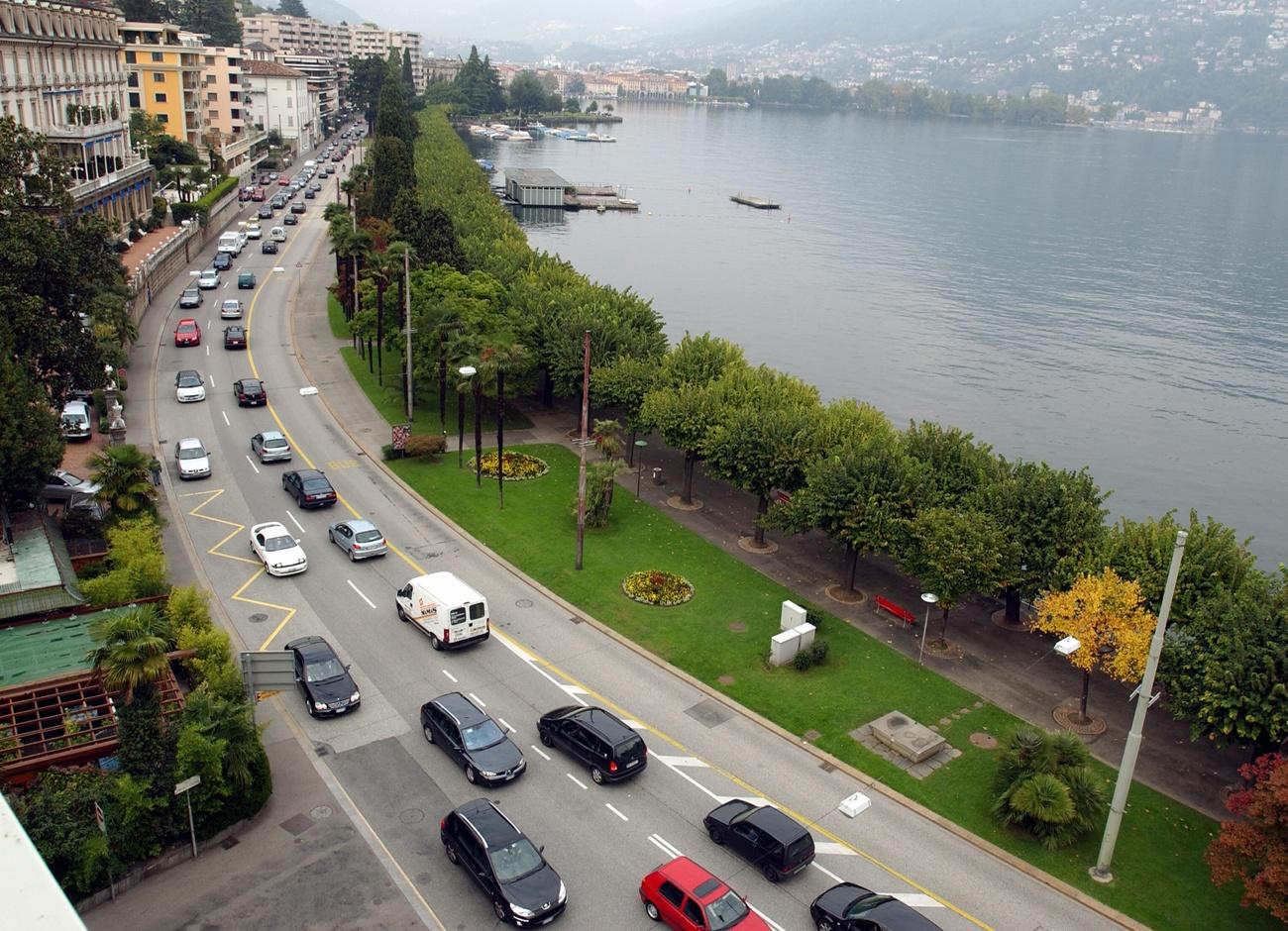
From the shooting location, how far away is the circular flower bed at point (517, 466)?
51938mm

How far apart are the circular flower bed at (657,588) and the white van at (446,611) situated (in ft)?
20.5

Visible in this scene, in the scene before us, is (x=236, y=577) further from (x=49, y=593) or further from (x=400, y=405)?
(x=400, y=405)

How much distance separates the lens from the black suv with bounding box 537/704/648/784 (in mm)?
28125

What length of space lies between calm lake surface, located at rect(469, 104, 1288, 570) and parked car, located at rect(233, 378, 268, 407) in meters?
48.1

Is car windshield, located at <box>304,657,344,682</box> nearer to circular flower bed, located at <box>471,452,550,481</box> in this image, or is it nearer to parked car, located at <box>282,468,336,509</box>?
parked car, located at <box>282,468,336,509</box>

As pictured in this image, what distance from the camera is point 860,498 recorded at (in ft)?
126

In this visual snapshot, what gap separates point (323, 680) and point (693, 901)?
14.5 m

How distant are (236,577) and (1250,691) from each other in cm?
3436

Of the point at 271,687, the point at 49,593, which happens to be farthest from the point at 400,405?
the point at 271,687

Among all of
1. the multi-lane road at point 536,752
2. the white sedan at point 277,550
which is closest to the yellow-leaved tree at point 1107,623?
the multi-lane road at point 536,752

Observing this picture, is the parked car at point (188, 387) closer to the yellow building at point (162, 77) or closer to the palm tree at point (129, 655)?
the palm tree at point (129, 655)

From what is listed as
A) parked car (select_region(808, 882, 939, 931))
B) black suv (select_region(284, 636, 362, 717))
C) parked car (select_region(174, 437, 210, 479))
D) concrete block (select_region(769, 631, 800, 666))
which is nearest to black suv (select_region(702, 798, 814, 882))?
parked car (select_region(808, 882, 939, 931))

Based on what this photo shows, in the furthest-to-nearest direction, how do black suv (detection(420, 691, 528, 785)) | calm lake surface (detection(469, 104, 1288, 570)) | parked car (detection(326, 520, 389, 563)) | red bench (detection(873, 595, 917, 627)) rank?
1. calm lake surface (detection(469, 104, 1288, 570))
2. parked car (detection(326, 520, 389, 563))
3. red bench (detection(873, 595, 917, 627))
4. black suv (detection(420, 691, 528, 785))

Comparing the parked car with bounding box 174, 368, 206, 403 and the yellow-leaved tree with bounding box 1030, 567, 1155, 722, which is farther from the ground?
the yellow-leaved tree with bounding box 1030, 567, 1155, 722
